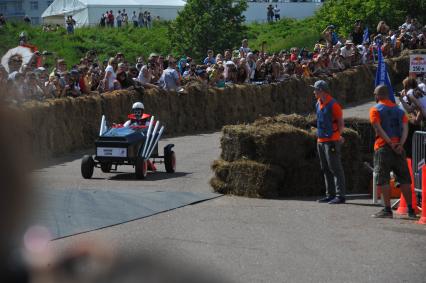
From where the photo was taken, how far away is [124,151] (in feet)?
51.6

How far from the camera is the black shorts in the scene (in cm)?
1139

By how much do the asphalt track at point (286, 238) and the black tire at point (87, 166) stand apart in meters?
0.99

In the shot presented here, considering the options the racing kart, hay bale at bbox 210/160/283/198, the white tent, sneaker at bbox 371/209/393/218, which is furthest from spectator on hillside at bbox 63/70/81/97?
the white tent

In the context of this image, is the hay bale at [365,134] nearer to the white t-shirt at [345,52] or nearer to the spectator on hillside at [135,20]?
the white t-shirt at [345,52]

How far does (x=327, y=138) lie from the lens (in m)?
12.8

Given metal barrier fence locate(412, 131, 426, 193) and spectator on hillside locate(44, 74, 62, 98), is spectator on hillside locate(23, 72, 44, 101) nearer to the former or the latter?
metal barrier fence locate(412, 131, 426, 193)

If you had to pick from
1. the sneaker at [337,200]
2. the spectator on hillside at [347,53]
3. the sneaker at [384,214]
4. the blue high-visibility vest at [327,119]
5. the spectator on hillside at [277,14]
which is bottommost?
the sneaker at [337,200]

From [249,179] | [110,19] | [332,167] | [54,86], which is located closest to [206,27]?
[110,19]

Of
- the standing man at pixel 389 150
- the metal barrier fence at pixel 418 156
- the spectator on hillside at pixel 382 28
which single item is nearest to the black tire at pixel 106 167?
the metal barrier fence at pixel 418 156

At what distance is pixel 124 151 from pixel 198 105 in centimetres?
1045

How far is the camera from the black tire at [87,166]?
1538 cm

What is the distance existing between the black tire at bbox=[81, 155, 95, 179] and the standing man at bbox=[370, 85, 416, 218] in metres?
5.81

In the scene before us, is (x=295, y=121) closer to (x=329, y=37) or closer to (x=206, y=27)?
(x=329, y=37)

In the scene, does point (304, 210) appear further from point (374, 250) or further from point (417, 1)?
point (417, 1)
